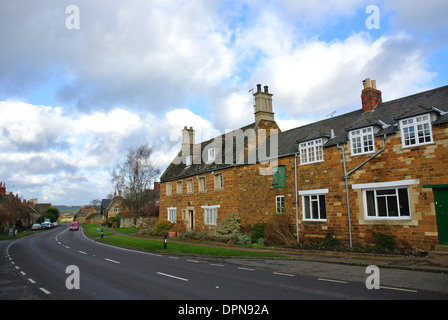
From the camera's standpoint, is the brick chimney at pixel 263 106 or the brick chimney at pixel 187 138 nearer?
the brick chimney at pixel 263 106

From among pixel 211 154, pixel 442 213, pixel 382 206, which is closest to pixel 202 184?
pixel 211 154

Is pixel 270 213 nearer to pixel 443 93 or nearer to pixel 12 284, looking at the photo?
pixel 443 93

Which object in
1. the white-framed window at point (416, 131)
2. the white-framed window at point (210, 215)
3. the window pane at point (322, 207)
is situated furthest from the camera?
the white-framed window at point (210, 215)

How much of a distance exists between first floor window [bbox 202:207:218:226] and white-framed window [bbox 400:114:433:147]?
16377 mm

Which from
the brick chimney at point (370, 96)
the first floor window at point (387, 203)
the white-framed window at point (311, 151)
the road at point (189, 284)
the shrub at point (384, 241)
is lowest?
the road at point (189, 284)

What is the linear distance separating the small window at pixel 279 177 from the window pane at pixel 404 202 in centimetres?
753

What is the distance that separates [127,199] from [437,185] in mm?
47167

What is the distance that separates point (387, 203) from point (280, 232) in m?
6.95

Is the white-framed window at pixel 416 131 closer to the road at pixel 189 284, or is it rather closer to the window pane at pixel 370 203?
the window pane at pixel 370 203

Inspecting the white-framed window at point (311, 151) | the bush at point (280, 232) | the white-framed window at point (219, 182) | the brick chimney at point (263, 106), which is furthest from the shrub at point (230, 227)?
the brick chimney at point (263, 106)

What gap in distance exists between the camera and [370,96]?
2002cm

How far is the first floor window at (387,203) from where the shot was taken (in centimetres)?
1533

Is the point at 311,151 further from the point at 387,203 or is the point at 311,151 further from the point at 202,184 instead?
the point at 202,184
